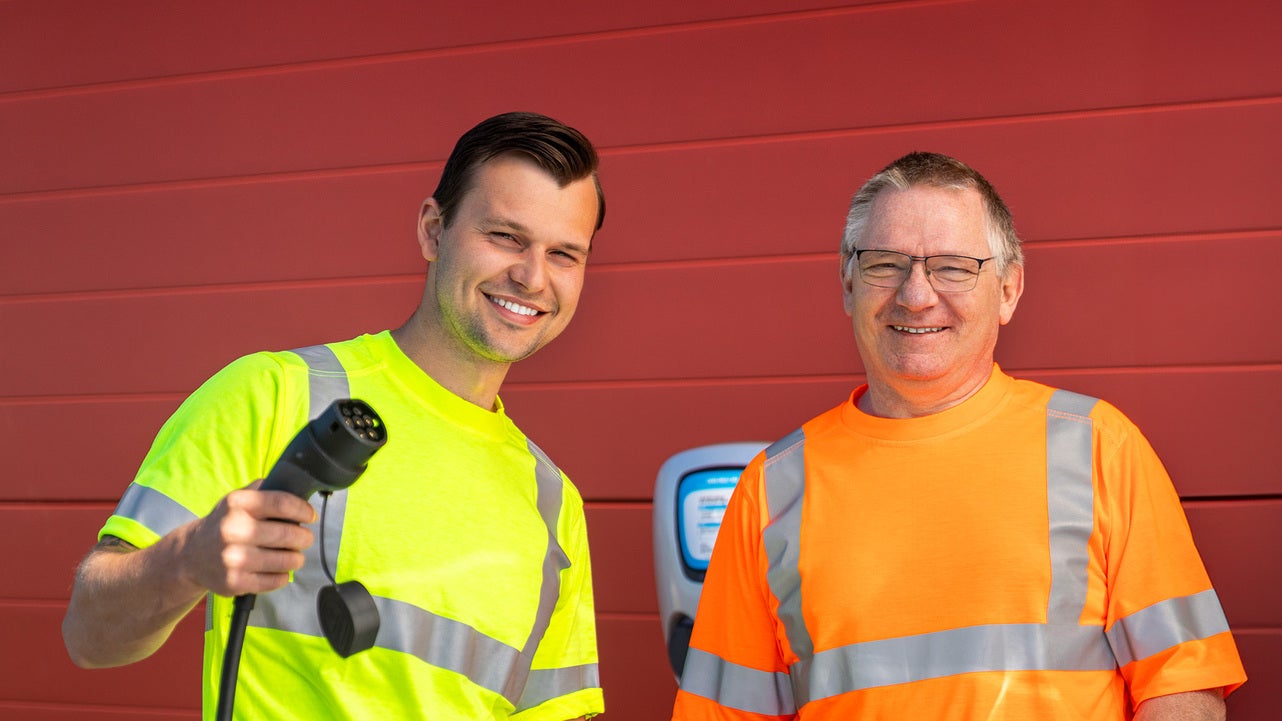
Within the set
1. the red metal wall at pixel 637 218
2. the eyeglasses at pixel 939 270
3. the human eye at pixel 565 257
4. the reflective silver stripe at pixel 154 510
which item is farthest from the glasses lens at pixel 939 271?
the reflective silver stripe at pixel 154 510

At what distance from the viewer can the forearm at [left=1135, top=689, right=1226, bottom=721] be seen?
57.3 inches

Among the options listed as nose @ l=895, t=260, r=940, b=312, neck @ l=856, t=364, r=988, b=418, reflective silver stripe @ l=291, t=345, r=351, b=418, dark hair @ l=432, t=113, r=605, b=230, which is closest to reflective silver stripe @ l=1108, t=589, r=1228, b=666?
neck @ l=856, t=364, r=988, b=418

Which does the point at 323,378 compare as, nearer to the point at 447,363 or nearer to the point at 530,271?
the point at 447,363

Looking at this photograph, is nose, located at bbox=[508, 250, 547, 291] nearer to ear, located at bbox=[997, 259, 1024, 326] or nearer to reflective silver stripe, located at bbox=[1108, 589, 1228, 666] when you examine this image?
ear, located at bbox=[997, 259, 1024, 326]

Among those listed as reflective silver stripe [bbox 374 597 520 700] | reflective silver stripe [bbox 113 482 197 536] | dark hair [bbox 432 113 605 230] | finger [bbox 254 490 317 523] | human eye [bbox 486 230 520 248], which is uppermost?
dark hair [bbox 432 113 605 230]

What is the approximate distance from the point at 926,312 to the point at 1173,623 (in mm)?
534

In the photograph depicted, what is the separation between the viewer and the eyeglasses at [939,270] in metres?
1.67

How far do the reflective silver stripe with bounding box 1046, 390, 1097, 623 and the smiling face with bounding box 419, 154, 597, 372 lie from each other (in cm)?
76

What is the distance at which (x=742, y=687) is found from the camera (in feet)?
5.53

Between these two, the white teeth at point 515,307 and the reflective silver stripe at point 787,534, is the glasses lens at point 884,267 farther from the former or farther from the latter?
the white teeth at point 515,307

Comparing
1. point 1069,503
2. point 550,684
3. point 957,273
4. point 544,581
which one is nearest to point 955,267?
point 957,273

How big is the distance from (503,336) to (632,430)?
0.90 meters

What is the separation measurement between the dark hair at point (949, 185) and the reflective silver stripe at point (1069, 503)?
0.25 metres

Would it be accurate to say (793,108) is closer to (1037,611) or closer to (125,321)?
(1037,611)
